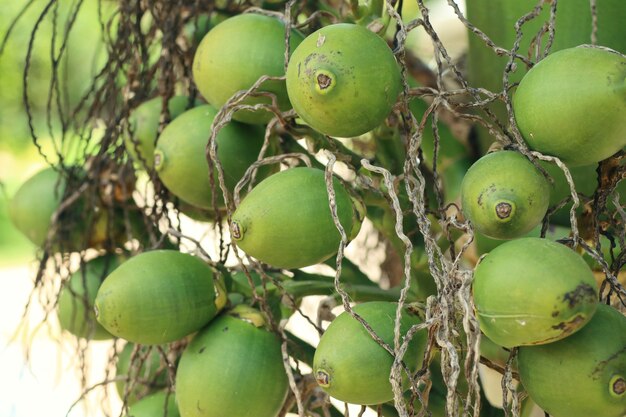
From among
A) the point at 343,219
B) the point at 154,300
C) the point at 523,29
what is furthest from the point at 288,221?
the point at 523,29

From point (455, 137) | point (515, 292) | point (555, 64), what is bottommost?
point (455, 137)

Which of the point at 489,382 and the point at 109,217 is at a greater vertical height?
the point at 109,217

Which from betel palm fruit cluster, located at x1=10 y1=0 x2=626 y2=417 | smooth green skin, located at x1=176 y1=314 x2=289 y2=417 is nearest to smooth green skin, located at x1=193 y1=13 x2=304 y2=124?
betel palm fruit cluster, located at x1=10 y1=0 x2=626 y2=417

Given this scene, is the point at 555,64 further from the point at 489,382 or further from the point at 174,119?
the point at 489,382

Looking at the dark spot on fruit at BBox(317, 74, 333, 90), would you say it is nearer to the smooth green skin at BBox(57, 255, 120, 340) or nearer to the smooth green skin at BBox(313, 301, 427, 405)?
the smooth green skin at BBox(313, 301, 427, 405)

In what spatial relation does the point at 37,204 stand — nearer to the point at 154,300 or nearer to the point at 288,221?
the point at 154,300

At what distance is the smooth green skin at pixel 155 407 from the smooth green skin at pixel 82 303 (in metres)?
0.14

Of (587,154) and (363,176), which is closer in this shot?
(587,154)

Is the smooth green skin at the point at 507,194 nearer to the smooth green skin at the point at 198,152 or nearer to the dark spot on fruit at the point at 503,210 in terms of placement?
the dark spot on fruit at the point at 503,210

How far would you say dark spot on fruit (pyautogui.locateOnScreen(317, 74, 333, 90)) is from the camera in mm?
677

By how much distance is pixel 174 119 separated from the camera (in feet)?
3.18

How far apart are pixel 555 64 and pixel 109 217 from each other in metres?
0.63

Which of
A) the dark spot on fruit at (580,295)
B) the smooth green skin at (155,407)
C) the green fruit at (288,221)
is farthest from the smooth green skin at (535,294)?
the smooth green skin at (155,407)

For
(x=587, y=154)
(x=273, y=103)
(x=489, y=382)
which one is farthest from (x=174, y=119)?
(x=489, y=382)
